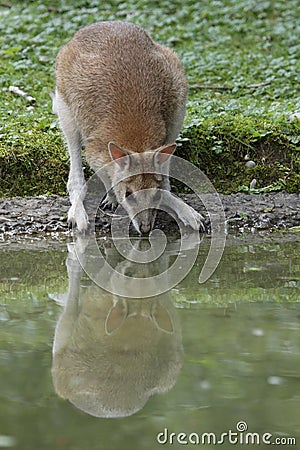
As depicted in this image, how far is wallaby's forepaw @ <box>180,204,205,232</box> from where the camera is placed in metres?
5.44

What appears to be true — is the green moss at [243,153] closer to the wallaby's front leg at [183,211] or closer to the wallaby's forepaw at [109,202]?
the wallaby's front leg at [183,211]

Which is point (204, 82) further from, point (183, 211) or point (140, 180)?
point (140, 180)

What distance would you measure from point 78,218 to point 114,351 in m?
2.48

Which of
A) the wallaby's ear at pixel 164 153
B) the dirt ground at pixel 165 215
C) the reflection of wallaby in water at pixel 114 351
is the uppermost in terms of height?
→ the wallaby's ear at pixel 164 153

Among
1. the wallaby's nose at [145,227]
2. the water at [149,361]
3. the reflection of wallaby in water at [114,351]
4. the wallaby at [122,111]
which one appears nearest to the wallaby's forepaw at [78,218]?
the wallaby at [122,111]

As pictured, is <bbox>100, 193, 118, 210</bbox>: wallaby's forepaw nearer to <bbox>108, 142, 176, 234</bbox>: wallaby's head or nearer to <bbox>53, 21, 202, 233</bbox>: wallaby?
<bbox>53, 21, 202, 233</bbox>: wallaby

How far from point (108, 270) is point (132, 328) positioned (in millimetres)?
1140

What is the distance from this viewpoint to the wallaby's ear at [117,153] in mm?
4827

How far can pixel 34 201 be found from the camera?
574cm

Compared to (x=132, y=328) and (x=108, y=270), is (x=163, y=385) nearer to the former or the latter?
(x=132, y=328)

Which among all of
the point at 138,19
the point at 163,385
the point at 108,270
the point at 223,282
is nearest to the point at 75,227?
the point at 108,270

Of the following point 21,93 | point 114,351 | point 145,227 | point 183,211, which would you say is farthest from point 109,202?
point 114,351

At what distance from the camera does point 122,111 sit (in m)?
5.11

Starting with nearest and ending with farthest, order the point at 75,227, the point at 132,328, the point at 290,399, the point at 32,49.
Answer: the point at 290,399 < the point at 132,328 < the point at 75,227 < the point at 32,49
